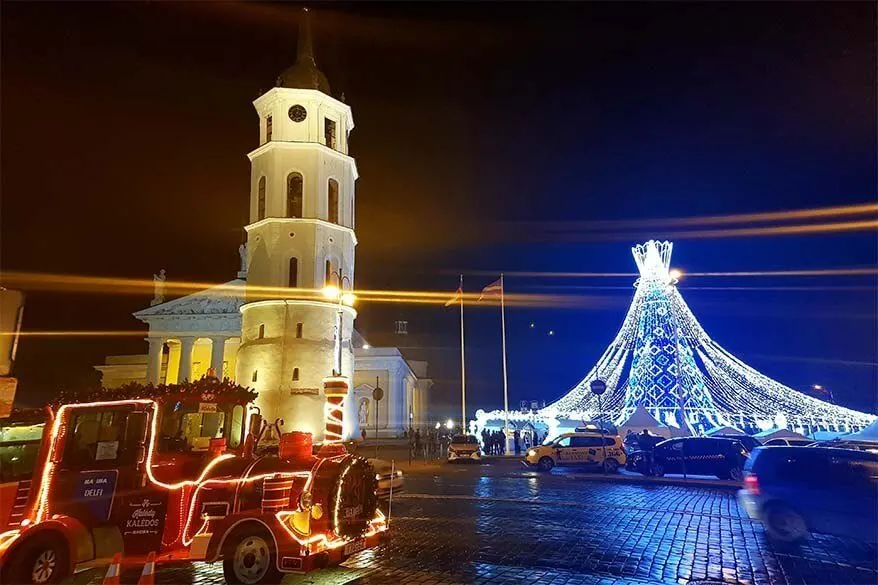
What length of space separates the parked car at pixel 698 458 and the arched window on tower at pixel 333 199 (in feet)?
84.2

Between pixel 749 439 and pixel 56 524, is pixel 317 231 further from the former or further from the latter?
pixel 56 524

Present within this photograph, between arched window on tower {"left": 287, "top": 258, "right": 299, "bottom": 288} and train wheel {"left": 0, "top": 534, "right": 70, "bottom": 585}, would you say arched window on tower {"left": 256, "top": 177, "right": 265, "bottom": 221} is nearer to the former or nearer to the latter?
arched window on tower {"left": 287, "top": 258, "right": 299, "bottom": 288}

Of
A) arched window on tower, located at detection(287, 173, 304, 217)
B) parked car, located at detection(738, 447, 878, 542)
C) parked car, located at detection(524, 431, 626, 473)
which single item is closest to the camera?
parked car, located at detection(738, 447, 878, 542)

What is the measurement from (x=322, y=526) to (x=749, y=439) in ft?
74.3

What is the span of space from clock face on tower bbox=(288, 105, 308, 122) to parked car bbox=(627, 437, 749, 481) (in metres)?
29.7

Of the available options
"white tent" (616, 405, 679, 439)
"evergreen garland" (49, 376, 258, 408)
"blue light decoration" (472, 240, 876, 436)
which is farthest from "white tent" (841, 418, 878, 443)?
"evergreen garland" (49, 376, 258, 408)

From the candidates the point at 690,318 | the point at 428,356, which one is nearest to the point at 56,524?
the point at 690,318

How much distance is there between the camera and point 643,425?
3375 cm

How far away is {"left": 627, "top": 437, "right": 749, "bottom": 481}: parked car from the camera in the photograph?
22.0 meters

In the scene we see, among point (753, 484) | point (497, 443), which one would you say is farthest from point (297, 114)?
point (753, 484)

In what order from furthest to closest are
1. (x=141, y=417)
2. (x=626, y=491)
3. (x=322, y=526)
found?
(x=626, y=491) → (x=141, y=417) → (x=322, y=526)

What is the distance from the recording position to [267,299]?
38.8 meters

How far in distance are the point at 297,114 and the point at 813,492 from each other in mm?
36939

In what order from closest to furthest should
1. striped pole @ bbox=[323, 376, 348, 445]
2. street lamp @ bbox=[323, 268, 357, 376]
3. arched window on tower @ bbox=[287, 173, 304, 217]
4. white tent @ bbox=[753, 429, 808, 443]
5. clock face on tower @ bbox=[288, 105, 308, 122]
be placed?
striped pole @ bbox=[323, 376, 348, 445]
street lamp @ bbox=[323, 268, 357, 376]
white tent @ bbox=[753, 429, 808, 443]
arched window on tower @ bbox=[287, 173, 304, 217]
clock face on tower @ bbox=[288, 105, 308, 122]
